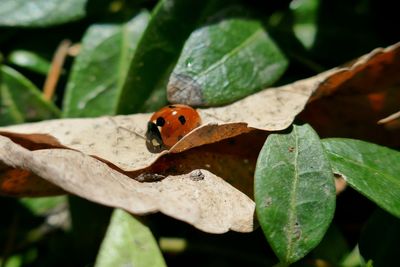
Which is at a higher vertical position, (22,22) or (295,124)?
(22,22)

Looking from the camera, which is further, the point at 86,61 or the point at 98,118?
the point at 86,61

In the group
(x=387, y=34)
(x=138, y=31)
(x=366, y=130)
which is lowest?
(x=366, y=130)

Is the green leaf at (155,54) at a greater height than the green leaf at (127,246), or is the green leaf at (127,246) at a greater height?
the green leaf at (155,54)

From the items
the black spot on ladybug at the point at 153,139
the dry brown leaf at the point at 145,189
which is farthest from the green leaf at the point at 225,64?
the dry brown leaf at the point at 145,189

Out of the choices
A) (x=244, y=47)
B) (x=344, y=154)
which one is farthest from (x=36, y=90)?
(x=344, y=154)

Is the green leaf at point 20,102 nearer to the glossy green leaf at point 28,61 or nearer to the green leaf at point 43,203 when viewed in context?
the glossy green leaf at point 28,61

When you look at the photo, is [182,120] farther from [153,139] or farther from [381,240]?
[381,240]

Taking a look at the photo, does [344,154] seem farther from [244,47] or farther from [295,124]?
[244,47]

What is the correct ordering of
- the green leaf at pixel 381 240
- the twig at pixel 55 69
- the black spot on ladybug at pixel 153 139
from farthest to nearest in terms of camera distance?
the twig at pixel 55 69, the black spot on ladybug at pixel 153 139, the green leaf at pixel 381 240
